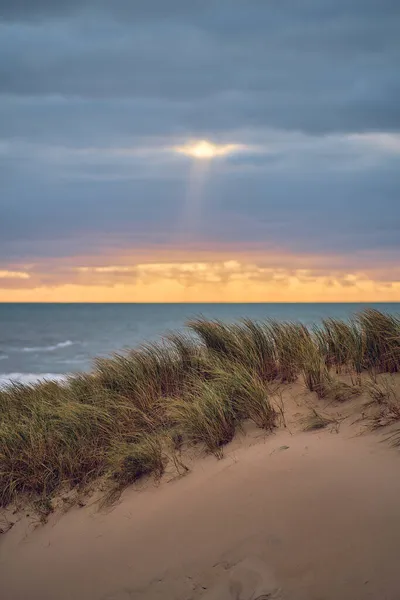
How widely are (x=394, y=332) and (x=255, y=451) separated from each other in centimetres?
273

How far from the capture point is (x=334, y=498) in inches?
209

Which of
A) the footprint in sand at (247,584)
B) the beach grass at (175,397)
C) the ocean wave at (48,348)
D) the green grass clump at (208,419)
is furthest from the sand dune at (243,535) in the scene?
the ocean wave at (48,348)

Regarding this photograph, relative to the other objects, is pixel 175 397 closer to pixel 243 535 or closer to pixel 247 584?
pixel 243 535

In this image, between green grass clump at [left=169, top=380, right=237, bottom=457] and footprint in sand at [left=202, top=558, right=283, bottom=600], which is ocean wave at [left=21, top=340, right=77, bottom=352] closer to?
green grass clump at [left=169, top=380, right=237, bottom=457]

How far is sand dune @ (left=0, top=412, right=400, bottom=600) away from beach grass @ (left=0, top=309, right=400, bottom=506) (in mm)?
389

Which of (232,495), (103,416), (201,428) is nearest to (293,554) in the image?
(232,495)

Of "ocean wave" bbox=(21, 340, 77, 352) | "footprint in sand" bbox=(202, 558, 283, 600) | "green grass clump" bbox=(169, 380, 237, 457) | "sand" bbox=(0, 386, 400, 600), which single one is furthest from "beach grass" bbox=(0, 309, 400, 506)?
"ocean wave" bbox=(21, 340, 77, 352)

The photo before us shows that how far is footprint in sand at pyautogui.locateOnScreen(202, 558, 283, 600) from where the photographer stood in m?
4.60

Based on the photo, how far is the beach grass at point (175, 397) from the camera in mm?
6945

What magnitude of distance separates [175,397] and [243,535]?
2.95m

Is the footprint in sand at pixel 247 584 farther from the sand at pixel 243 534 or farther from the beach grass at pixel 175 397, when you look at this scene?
the beach grass at pixel 175 397

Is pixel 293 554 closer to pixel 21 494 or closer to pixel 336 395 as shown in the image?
pixel 336 395

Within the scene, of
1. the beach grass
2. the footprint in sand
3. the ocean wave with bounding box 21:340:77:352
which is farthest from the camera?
→ the ocean wave with bounding box 21:340:77:352

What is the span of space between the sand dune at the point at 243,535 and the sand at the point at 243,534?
0.4 inches
